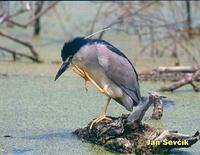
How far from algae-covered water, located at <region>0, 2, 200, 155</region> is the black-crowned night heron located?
0.89 feet

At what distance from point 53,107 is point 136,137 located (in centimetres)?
97

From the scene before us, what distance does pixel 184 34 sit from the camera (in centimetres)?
534

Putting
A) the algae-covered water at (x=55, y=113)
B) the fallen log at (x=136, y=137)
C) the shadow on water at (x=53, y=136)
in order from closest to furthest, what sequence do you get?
the fallen log at (x=136, y=137) → the algae-covered water at (x=55, y=113) → the shadow on water at (x=53, y=136)

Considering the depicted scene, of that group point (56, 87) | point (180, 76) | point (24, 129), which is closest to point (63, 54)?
point (24, 129)

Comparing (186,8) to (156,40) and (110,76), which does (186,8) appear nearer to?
(156,40)

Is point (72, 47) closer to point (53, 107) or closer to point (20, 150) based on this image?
point (20, 150)

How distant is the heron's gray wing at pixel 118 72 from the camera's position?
2912 mm

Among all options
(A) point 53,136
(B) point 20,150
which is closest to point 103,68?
(A) point 53,136

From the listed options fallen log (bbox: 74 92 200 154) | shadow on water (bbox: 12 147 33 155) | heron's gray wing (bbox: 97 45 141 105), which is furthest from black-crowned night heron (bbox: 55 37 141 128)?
shadow on water (bbox: 12 147 33 155)

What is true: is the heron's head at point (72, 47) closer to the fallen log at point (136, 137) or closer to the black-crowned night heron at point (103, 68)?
the black-crowned night heron at point (103, 68)

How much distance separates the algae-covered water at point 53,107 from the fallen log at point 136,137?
6 centimetres

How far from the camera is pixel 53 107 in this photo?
140 inches

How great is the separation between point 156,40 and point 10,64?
1273 mm

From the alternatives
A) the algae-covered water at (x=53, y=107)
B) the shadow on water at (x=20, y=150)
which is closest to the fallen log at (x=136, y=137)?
the algae-covered water at (x=53, y=107)
